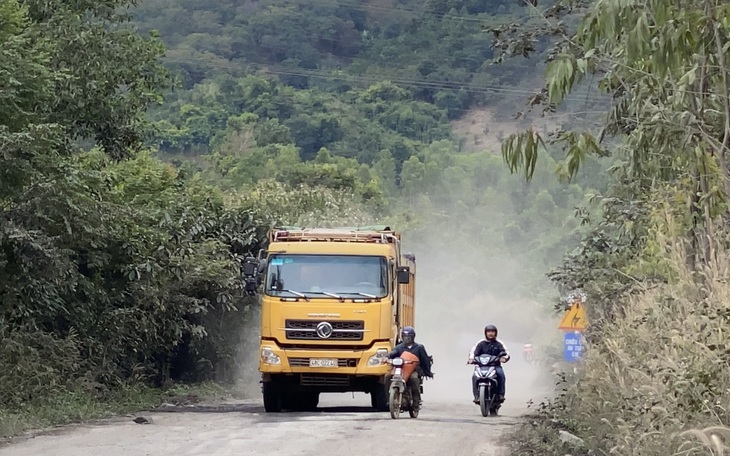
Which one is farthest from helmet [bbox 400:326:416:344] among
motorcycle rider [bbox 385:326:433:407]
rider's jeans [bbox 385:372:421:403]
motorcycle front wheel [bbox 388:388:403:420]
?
motorcycle front wheel [bbox 388:388:403:420]

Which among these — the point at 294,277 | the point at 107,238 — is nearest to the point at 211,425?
the point at 294,277

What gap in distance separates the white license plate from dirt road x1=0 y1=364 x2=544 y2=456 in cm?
84

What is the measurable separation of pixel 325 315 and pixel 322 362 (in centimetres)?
73

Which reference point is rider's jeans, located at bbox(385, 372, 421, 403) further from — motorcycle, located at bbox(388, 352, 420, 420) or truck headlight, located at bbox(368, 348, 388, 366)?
truck headlight, located at bbox(368, 348, 388, 366)

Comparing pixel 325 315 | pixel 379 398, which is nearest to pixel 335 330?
pixel 325 315

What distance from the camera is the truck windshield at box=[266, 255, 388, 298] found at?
19641 millimetres

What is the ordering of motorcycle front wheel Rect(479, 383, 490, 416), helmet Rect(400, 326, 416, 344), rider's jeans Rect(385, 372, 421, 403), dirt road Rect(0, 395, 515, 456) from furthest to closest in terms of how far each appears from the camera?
motorcycle front wheel Rect(479, 383, 490, 416), helmet Rect(400, 326, 416, 344), rider's jeans Rect(385, 372, 421, 403), dirt road Rect(0, 395, 515, 456)

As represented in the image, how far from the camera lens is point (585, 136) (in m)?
9.32

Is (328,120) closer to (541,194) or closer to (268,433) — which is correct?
(541,194)

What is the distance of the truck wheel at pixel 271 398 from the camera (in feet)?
64.8

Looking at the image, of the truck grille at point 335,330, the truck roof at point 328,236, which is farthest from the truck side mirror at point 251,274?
the truck grille at point 335,330

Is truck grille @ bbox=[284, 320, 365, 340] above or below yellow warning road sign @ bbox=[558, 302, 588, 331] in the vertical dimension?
below

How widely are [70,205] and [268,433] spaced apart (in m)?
5.25

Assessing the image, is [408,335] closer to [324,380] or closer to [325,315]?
[325,315]
